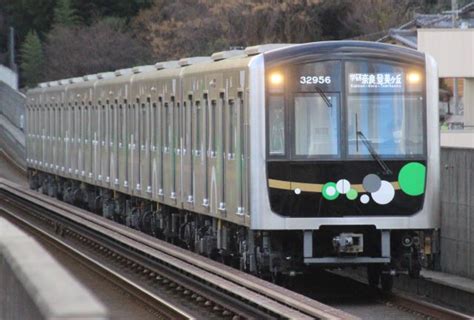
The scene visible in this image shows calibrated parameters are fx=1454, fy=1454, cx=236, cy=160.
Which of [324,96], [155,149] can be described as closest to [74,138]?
[155,149]

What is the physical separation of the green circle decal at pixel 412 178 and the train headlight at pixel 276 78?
1.74 m

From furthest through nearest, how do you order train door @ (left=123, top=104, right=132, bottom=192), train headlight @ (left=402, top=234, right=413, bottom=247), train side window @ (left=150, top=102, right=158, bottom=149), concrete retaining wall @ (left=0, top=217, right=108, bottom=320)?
train door @ (left=123, top=104, right=132, bottom=192) → train side window @ (left=150, top=102, right=158, bottom=149) → train headlight @ (left=402, top=234, right=413, bottom=247) → concrete retaining wall @ (left=0, top=217, right=108, bottom=320)

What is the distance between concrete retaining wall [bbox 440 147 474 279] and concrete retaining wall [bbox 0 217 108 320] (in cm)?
711

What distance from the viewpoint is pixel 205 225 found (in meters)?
21.0

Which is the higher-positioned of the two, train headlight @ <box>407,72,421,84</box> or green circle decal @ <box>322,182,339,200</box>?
train headlight @ <box>407,72,421,84</box>

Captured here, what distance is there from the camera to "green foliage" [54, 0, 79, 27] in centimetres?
7856

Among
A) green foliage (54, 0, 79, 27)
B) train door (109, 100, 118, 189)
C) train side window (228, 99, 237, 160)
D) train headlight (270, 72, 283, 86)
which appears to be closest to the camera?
train headlight (270, 72, 283, 86)

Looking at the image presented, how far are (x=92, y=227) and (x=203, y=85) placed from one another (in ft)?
23.0

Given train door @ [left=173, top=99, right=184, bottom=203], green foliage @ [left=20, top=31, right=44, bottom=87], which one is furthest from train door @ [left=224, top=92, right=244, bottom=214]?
green foliage @ [left=20, top=31, right=44, bottom=87]

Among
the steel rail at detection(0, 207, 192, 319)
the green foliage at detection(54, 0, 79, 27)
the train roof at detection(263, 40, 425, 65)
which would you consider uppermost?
the green foliage at detection(54, 0, 79, 27)

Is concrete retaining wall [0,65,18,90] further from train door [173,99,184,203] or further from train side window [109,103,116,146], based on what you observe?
train door [173,99,184,203]

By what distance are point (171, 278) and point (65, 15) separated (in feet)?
201

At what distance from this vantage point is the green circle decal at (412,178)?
55.1ft

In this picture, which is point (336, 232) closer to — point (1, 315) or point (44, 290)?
point (1, 315)
